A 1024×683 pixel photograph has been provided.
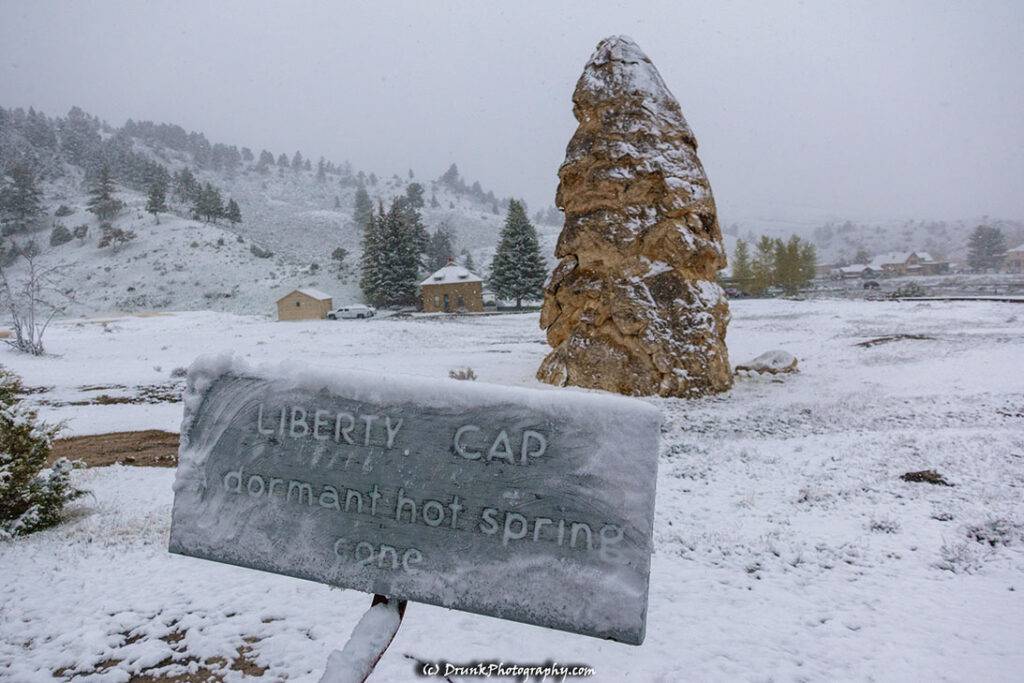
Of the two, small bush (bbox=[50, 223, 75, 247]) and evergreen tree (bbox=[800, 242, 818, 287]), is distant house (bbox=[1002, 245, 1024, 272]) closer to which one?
evergreen tree (bbox=[800, 242, 818, 287])

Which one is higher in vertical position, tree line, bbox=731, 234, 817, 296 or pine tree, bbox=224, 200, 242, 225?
pine tree, bbox=224, 200, 242, 225

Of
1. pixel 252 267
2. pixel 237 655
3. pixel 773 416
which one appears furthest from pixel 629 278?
pixel 252 267

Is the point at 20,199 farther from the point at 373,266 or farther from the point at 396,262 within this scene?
the point at 396,262

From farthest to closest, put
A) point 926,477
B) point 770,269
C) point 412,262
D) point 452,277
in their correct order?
1. point 770,269
2. point 412,262
3. point 452,277
4. point 926,477

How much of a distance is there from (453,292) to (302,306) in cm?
1314

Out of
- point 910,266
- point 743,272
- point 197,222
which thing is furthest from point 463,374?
point 910,266

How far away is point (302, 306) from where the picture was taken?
4478 centimetres

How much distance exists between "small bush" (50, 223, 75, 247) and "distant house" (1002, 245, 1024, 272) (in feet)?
465

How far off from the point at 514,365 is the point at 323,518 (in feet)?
52.2

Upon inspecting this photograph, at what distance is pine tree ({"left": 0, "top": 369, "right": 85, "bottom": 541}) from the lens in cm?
572

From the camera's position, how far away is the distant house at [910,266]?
93.4 meters

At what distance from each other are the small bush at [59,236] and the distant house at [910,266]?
128 meters

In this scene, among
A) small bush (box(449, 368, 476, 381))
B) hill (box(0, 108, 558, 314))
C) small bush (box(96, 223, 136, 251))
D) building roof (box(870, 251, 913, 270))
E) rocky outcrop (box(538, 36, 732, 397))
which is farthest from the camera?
building roof (box(870, 251, 913, 270))

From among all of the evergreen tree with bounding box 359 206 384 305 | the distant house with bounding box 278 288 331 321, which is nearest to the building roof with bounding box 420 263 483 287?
the evergreen tree with bounding box 359 206 384 305
